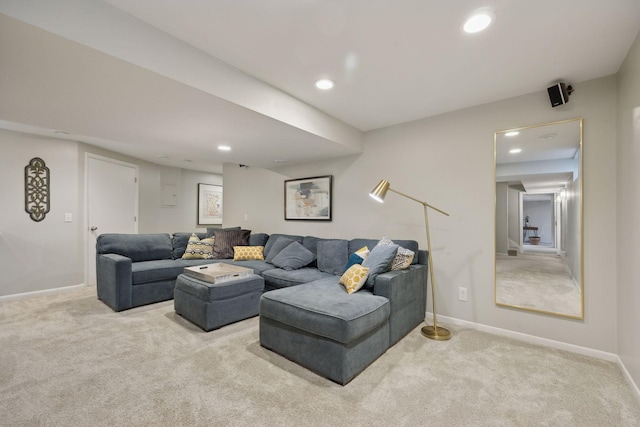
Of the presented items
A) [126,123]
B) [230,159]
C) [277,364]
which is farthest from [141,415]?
[230,159]

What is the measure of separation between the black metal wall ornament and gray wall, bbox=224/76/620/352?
12.3 ft

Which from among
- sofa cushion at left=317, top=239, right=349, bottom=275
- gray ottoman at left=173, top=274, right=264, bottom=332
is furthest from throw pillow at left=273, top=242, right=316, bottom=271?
gray ottoman at left=173, top=274, right=264, bottom=332

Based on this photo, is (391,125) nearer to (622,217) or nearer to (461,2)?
(461,2)

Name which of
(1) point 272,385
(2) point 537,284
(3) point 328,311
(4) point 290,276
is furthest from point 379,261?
(2) point 537,284

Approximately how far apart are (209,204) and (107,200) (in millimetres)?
2393

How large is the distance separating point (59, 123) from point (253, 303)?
2518 millimetres

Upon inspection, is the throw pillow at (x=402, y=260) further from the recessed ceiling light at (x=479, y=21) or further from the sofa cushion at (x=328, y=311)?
the recessed ceiling light at (x=479, y=21)

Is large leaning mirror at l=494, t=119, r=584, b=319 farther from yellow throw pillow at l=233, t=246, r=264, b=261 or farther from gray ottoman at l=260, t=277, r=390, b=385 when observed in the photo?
yellow throw pillow at l=233, t=246, r=264, b=261

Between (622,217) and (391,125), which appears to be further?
(391,125)

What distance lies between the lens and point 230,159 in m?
4.32

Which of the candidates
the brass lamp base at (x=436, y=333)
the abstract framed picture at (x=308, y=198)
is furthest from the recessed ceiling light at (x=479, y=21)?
the abstract framed picture at (x=308, y=198)

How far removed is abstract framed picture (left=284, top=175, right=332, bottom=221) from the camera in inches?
161

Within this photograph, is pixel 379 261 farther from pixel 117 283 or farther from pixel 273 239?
pixel 117 283

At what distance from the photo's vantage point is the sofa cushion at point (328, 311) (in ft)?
6.19
